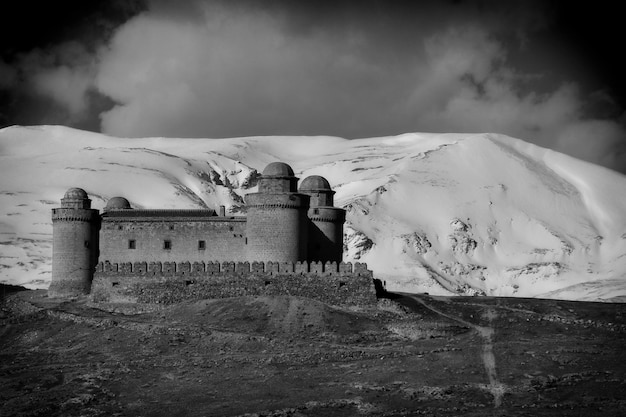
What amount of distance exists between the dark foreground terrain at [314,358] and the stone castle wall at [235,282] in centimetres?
124

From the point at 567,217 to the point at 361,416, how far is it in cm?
10869

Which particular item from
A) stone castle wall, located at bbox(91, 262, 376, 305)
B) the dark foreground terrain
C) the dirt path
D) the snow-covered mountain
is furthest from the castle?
the snow-covered mountain

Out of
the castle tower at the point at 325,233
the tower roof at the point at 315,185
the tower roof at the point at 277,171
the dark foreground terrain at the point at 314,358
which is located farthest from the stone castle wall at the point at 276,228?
the tower roof at the point at 315,185

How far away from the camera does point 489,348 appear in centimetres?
5319

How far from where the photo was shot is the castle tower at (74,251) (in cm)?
7100

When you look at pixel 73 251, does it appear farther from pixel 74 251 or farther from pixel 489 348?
pixel 489 348

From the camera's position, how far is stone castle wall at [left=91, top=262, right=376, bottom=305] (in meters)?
62.7

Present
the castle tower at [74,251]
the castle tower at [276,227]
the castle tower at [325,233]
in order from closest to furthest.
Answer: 1. the castle tower at [276,227]
2. the castle tower at [74,251]
3. the castle tower at [325,233]

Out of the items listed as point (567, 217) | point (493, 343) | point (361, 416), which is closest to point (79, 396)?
point (361, 416)

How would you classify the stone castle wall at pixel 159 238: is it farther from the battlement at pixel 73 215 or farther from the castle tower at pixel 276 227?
the castle tower at pixel 276 227

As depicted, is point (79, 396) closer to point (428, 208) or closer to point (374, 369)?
point (374, 369)

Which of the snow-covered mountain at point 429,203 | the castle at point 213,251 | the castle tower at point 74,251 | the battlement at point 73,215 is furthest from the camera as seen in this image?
the snow-covered mountain at point 429,203

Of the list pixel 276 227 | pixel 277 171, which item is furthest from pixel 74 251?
pixel 277 171

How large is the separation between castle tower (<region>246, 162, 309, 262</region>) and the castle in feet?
0.23
